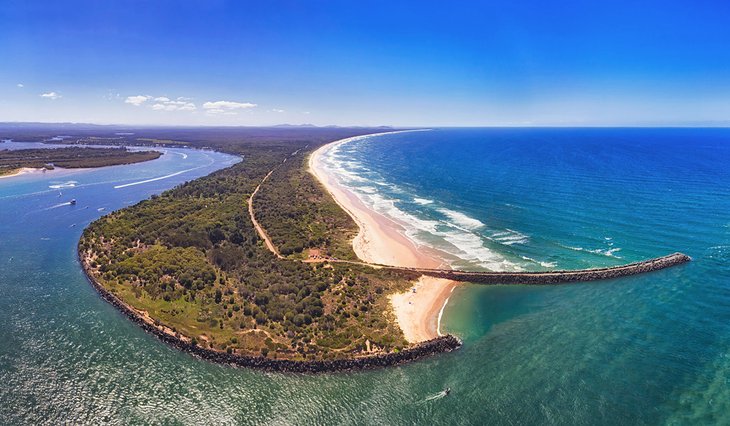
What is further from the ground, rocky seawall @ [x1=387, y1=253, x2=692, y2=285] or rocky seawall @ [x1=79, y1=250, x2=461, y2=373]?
rocky seawall @ [x1=387, y1=253, x2=692, y2=285]

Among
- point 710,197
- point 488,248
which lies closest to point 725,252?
point 488,248

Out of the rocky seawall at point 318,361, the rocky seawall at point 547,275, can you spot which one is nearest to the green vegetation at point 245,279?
the rocky seawall at point 318,361

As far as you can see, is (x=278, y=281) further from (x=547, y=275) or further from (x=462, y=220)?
(x=462, y=220)

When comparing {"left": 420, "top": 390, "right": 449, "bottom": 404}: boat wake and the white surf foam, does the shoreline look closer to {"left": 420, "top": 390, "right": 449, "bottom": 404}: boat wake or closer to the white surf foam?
the white surf foam

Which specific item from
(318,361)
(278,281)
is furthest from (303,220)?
(318,361)

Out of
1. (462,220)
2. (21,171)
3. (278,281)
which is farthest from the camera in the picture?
(21,171)

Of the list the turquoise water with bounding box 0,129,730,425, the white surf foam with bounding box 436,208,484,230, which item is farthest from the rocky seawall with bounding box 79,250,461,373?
the white surf foam with bounding box 436,208,484,230

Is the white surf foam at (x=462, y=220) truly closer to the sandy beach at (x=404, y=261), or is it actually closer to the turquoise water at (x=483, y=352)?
the turquoise water at (x=483, y=352)

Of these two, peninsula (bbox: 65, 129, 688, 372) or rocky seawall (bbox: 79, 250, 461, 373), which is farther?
peninsula (bbox: 65, 129, 688, 372)
